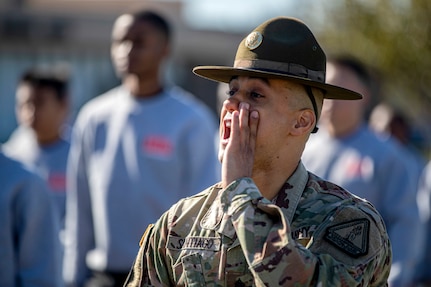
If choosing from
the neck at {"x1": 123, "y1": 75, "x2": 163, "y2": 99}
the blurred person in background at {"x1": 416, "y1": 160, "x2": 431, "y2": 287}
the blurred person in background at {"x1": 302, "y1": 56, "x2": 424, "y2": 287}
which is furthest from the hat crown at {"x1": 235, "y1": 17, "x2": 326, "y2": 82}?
the blurred person in background at {"x1": 416, "y1": 160, "x2": 431, "y2": 287}

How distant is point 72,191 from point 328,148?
2.04m

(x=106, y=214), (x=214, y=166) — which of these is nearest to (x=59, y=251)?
(x=106, y=214)

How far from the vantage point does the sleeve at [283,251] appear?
12.5ft

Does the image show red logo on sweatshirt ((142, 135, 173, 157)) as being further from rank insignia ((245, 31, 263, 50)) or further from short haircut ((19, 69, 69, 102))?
rank insignia ((245, 31, 263, 50))

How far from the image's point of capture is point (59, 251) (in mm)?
6293

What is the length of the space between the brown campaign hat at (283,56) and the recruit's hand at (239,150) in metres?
0.20

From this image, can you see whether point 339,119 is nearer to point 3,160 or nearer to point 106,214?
point 106,214

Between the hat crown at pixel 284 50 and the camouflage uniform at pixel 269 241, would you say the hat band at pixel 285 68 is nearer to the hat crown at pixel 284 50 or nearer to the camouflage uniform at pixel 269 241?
the hat crown at pixel 284 50

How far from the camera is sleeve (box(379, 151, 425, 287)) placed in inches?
317

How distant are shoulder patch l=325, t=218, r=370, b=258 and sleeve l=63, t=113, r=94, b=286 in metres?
4.05

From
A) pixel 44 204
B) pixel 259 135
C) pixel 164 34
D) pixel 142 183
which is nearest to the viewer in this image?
pixel 259 135

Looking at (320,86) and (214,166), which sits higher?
(320,86)

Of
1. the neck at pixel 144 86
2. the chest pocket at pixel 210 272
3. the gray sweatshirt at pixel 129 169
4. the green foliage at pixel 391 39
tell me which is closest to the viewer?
the chest pocket at pixel 210 272

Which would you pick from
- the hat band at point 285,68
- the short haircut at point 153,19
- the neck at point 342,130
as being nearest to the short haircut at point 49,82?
the short haircut at point 153,19
